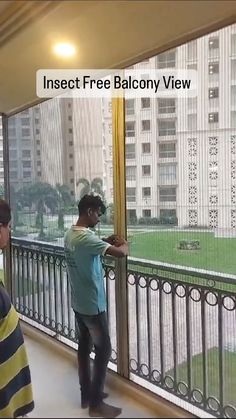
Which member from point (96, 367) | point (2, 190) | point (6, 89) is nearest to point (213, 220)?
point (96, 367)

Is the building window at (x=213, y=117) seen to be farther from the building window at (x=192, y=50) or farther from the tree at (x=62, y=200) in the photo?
the tree at (x=62, y=200)

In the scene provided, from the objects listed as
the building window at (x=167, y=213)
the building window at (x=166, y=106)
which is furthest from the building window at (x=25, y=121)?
the building window at (x=167, y=213)

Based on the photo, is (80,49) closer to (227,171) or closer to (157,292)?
(227,171)

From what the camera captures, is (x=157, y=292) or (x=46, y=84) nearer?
(x=157, y=292)

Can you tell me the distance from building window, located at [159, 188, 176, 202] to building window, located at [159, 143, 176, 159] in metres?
0.18

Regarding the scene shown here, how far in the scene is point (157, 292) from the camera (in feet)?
8.39

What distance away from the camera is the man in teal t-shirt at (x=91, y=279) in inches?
88.4

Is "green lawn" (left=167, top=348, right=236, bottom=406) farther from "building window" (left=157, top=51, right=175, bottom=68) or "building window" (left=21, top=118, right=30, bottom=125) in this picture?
"building window" (left=21, top=118, right=30, bottom=125)

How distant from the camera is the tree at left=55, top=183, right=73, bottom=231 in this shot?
3.03 metres

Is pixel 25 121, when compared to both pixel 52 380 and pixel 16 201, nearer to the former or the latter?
pixel 16 201

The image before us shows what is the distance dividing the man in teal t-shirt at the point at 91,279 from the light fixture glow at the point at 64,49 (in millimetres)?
795

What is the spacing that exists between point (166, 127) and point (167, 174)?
25 cm

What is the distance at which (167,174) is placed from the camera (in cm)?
236

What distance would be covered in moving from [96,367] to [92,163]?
122 centimetres
